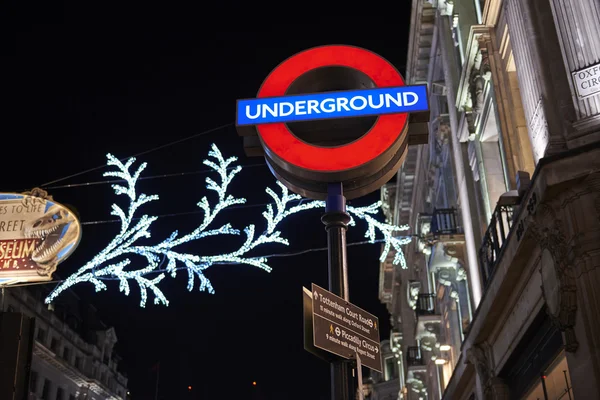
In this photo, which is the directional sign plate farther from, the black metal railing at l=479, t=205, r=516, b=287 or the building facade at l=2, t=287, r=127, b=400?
the building facade at l=2, t=287, r=127, b=400

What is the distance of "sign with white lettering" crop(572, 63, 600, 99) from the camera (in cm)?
1054

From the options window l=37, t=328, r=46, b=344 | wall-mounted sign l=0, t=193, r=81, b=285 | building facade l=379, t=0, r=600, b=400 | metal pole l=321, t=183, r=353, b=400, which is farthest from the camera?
window l=37, t=328, r=46, b=344

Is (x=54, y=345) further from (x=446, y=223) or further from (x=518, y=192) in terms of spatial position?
(x=518, y=192)

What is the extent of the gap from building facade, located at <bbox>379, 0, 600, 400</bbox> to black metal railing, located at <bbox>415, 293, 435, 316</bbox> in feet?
6.36

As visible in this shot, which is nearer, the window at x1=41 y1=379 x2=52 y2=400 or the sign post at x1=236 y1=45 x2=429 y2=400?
the sign post at x1=236 y1=45 x2=429 y2=400

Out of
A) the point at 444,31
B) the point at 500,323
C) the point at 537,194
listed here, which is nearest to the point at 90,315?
the point at 444,31

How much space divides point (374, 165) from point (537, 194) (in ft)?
13.5

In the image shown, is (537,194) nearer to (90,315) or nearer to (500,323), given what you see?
(500,323)

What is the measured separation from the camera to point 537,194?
33.8ft

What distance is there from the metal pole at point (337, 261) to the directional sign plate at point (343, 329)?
185 mm

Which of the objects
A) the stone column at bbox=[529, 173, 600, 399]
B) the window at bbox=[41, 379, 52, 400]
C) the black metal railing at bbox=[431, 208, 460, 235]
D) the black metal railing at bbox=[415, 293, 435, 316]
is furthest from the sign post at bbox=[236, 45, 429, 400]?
the window at bbox=[41, 379, 52, 400]

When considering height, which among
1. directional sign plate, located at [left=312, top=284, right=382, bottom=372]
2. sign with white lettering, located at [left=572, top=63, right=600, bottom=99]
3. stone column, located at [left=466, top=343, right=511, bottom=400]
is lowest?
directional sign plate, located at [left=312, top=284, right=382, bottom=372]

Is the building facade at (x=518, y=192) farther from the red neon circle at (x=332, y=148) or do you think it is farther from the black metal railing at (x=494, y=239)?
the red neon circle at (x=332, y=148)

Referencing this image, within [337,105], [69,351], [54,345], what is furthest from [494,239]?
[69,351]
